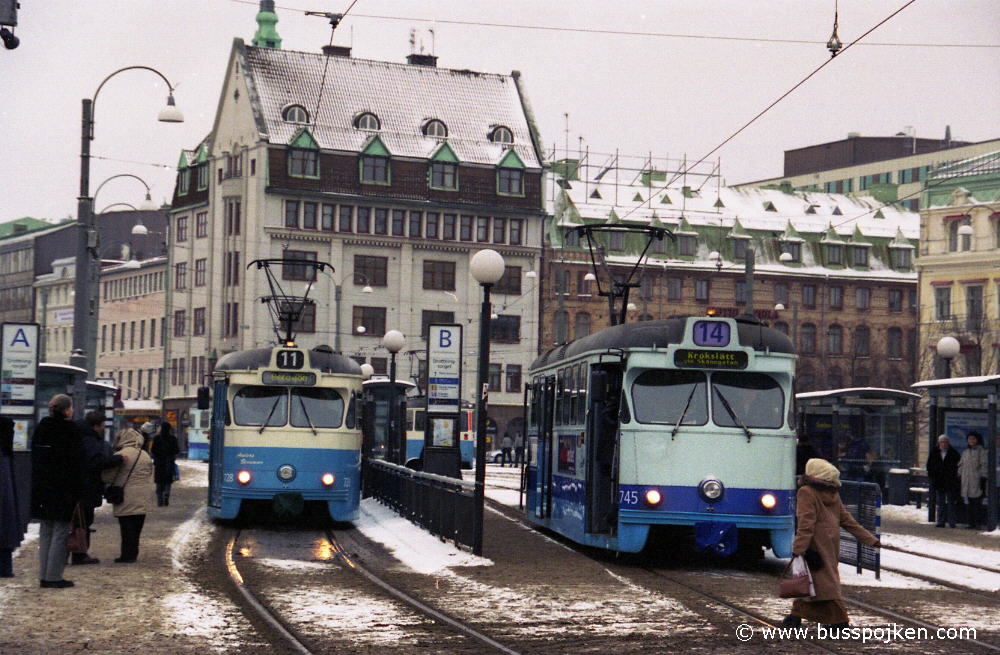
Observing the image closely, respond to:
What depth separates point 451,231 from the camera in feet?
297

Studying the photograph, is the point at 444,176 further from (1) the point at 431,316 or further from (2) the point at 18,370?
(2) the point at 18,370

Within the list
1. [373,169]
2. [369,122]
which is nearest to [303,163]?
[373,169]

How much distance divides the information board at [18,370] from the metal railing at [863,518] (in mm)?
11889

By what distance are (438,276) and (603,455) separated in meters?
69.9

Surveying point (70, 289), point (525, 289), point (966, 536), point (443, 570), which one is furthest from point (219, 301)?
point (443, 570)

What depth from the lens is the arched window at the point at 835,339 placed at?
97375mm

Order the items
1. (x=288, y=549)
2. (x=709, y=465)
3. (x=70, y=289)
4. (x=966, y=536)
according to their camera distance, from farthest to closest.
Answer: (x=70, y=289) → (x=966, y=536) → (x=288, y=549) → (x=709, y=465)

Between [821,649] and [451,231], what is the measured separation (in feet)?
257

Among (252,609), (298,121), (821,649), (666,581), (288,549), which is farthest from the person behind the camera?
(298,121)

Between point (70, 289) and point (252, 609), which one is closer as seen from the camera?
point (252, 609)

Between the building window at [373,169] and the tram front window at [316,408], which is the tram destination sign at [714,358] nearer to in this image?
the tram front window at [316,408]

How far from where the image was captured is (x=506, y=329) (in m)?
91.4

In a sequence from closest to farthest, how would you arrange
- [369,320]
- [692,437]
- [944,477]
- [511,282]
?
[692,437]
[944,477]
[369,320]
[511,282]

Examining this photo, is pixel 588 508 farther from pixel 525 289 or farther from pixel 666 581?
pixel 525 289
